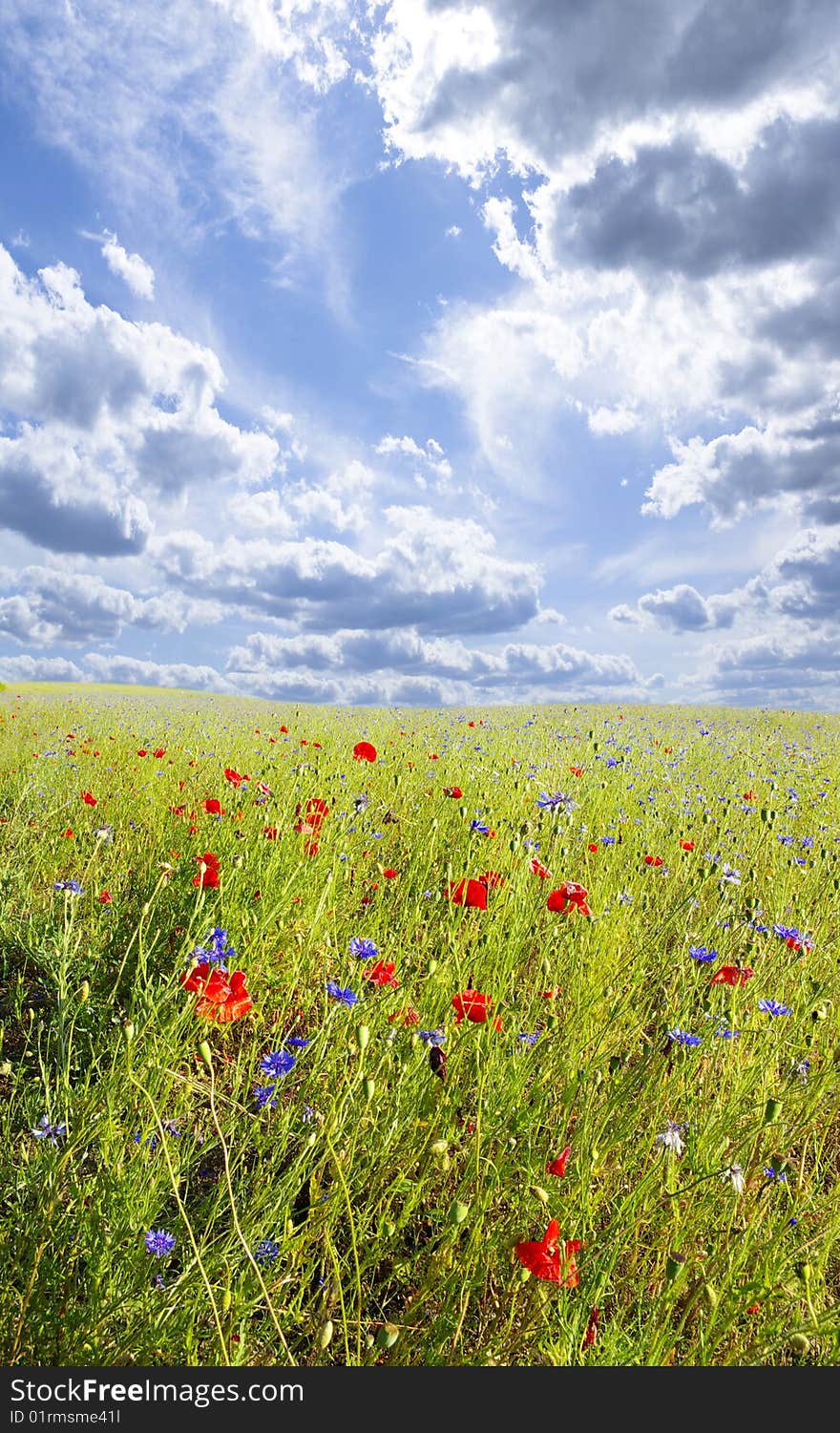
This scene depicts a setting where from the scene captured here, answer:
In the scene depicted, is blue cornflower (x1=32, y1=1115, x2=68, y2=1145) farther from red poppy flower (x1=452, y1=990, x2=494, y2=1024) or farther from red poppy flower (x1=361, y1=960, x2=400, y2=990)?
red poppy flower (x1=452, y1=990, x2=494, y2=1024)

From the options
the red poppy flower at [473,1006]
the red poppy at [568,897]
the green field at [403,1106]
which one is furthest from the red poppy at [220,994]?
the red poppy at [568,897]

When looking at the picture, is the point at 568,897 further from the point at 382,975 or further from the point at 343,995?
the point at 343,995

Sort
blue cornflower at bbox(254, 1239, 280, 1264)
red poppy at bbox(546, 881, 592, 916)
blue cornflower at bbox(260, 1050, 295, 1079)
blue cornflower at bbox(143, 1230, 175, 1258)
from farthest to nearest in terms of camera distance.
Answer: red poppy at bbox(546, 881, 592, 916) < blue cornflower at bbox(260, 1050, 295, 1079) < blue cornflower at bbox(254, 1239, 280, 1264) < blue cornflower at bbox(143, 1230, 175, 1258)

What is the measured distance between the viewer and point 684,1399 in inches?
47.0

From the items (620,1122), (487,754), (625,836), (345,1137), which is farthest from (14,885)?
(487,754)

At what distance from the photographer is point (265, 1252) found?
1.51 m

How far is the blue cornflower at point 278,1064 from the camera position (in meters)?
1.66

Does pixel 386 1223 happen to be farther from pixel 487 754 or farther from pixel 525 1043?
pixel 487 754

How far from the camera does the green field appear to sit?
4.60 feet

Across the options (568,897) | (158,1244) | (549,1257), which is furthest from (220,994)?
(568,897)

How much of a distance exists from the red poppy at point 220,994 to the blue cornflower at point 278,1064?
0.14 meters

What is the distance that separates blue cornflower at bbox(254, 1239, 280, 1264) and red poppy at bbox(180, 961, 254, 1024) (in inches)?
19.5

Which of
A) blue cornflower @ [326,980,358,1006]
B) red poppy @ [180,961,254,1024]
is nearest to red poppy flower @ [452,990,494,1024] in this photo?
blue cornflower @ [326,980,358,1006]

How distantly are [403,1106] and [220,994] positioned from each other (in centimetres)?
71
